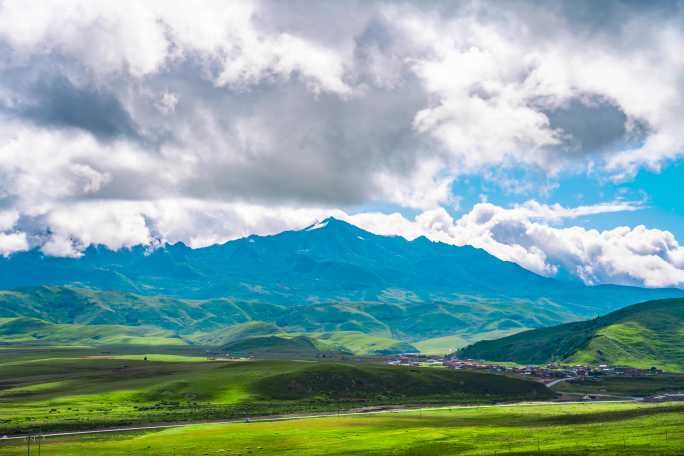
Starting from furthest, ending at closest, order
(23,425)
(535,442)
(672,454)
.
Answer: (23,425) → (535,442) → (672,454)

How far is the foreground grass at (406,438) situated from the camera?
13450cm

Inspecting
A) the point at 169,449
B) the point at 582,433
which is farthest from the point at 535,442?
the point at 169,449

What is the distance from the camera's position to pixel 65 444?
15725 centimetres

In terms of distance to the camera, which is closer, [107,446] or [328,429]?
[107,446]

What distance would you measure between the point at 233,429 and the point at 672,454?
113m

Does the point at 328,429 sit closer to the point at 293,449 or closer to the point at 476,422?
the point at 293,449

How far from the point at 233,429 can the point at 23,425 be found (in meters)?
64.3

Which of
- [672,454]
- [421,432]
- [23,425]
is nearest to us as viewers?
[672,454]

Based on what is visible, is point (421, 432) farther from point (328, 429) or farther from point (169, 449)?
point (169, 449)

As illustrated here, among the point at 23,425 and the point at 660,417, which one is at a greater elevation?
the point at 23,425

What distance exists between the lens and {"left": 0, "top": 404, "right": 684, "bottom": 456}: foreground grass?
134500 mm

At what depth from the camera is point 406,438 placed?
157 metres

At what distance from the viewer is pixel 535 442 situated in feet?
465

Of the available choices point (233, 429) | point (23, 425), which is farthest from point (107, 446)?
point (23, 425)
